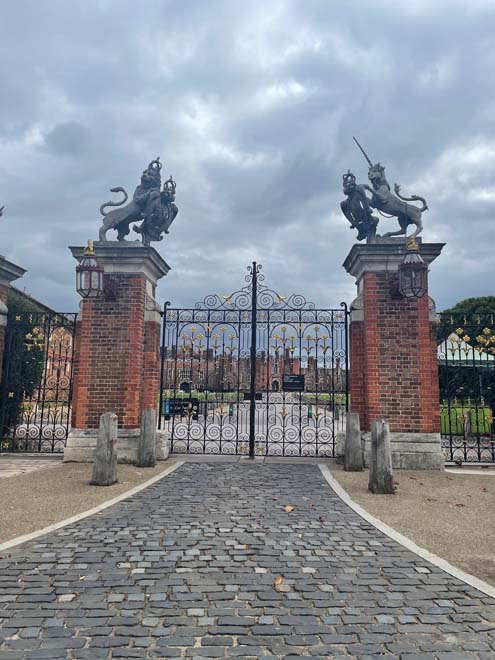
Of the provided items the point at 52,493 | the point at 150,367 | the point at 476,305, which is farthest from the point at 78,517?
the point at 476,305

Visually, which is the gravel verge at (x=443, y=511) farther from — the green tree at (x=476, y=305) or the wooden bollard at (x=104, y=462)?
the green tree at (x=476, y=305)

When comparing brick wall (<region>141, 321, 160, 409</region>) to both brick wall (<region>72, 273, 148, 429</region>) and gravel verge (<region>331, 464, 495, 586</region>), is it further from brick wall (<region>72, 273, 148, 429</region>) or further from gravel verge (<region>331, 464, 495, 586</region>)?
gravel verge (<region>331, 464, 495, 586</region>)

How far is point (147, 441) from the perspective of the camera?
8484 mm

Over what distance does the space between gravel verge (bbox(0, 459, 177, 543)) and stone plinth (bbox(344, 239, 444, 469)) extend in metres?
4.24

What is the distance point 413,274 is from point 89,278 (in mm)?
6022

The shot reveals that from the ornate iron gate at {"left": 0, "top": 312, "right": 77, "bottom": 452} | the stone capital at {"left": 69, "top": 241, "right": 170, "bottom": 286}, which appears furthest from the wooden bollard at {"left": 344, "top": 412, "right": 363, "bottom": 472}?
the ornate iron gate at {"left": 0, "top": 312, "right": 77, "bottom": 452}

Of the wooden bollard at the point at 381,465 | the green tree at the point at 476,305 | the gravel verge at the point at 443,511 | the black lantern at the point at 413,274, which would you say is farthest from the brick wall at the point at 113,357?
the green tree at the point at 476,305

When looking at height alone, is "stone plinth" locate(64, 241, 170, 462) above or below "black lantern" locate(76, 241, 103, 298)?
below

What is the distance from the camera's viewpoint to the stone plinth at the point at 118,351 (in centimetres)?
891

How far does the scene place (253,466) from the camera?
8453mm

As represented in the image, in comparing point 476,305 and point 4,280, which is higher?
point 476,305

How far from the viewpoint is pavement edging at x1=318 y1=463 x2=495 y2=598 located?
11.0 feet

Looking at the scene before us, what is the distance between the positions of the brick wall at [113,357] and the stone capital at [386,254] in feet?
14.8

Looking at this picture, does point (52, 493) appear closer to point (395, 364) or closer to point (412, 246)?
point (395, 364)
